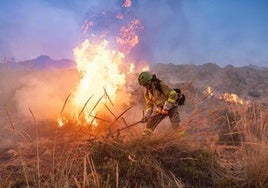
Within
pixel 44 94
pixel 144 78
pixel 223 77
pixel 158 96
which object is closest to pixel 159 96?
pixel 158 96

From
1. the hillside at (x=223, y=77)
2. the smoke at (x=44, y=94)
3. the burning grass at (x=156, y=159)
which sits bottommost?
the burning grass at (x=156, y=159)

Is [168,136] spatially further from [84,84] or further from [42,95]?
[42,95]

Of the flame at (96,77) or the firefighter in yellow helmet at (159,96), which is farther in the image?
the flame at (96,77)

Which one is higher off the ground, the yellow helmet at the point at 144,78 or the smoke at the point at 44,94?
the smoke at the point at 44,94

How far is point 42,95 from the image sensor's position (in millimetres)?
21719

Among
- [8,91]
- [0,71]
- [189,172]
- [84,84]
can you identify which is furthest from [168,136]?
[0,71]

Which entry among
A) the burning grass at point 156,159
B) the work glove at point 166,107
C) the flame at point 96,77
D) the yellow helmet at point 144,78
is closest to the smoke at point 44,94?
the flame at point 96,77

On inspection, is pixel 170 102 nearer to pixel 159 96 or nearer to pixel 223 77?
pixel 159 96

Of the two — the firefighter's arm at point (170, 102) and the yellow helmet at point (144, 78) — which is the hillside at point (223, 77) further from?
the firefighter's arm at point (170, 102)

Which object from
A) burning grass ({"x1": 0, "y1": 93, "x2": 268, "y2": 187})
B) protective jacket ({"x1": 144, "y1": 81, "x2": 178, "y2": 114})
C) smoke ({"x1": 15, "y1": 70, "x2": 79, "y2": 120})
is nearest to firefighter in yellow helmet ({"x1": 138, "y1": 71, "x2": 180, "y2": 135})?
protective jacket ({"x1": 144, "y1": 81, "x2": 178, "y2": 114})

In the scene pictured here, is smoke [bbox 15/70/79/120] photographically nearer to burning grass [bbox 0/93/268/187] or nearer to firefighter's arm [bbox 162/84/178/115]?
firefighter's arm [bbox 162/84/178/115]

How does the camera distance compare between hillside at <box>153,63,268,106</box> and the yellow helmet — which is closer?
the yellow helmet

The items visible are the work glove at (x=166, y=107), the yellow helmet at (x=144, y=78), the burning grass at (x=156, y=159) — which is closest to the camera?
the burning grass at (x=156, y=159)

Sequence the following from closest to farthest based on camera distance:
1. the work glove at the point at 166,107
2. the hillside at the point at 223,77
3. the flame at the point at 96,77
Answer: the work glove at the point at 166,107, the flame at the point at 96,77, the hillside at the point at 223,77
